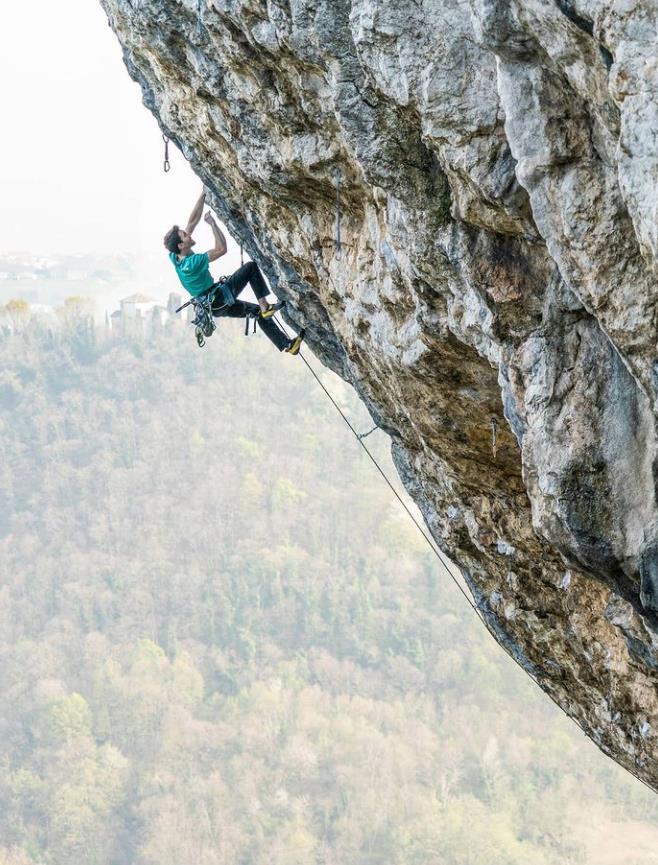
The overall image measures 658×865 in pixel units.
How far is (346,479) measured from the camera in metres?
111

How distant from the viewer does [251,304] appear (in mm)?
9352

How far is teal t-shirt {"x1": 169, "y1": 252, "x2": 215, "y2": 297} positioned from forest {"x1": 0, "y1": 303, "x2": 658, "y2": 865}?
71672mm

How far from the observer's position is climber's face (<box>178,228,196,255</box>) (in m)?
9.32

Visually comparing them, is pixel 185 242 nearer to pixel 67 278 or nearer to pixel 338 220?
pixel 338 220

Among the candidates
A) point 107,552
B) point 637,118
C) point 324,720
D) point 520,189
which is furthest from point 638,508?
point 107,552

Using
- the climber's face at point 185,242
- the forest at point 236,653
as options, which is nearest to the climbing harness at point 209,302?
the climber's face at point 185,242

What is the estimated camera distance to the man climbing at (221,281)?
912 centimetres

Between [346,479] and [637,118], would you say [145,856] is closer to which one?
[346,479]

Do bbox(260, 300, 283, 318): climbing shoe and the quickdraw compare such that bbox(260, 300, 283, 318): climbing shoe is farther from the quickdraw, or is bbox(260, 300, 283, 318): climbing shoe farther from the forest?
the forest

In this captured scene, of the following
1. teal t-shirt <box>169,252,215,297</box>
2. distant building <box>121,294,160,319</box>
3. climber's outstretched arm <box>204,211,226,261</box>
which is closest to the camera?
climber's outstretched arm <box>204,211,226,261</box>

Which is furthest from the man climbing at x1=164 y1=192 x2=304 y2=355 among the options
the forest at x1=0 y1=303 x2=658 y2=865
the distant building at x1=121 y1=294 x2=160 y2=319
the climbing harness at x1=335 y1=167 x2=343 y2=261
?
the distant building at x1=121 y1=294 x2=160 y2=319

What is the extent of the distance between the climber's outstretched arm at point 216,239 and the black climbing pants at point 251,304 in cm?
22

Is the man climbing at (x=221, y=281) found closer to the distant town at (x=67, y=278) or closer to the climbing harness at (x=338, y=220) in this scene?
the climbing harness at (x=338, y=220)

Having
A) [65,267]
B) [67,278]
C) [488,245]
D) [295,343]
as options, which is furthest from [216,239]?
[65,267]
